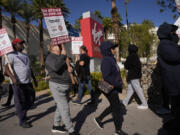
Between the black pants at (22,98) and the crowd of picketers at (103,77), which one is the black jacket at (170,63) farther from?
the black pants at (22,98)

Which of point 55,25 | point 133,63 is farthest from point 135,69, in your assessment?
point 55,25

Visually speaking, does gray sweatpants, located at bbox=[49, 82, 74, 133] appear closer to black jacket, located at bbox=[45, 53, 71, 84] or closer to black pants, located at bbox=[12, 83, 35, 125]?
black jacket, located at bbox=[45, 53, 71, 84]

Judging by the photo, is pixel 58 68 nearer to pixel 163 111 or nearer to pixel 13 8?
pixel 163 111

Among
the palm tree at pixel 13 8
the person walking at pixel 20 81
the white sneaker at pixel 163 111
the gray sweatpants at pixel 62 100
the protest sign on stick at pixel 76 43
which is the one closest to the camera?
the gray sweatpants at pixel 62 100

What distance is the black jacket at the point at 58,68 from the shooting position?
2.62m

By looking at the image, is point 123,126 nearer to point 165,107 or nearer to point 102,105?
point 165,107

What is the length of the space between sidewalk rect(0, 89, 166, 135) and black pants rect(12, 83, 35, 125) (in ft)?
1.08

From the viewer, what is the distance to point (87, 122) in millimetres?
3588

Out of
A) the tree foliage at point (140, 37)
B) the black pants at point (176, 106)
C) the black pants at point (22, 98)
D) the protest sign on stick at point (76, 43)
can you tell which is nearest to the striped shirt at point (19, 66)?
the black pants at point (22, 98)

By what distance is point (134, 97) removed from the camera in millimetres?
4848

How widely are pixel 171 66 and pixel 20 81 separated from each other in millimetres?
2995

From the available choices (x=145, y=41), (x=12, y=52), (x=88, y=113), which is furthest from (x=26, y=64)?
(x=145, y=41)

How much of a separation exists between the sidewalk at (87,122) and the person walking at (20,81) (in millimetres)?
294

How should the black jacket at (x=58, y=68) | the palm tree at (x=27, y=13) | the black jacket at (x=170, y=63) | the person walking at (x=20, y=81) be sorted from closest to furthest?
the black jacket at (x=170, y=63) → the black jacket at (x=58, y=68) → the person walking at (x=20, y=81) → the palm tree at (x=27, y=13)
